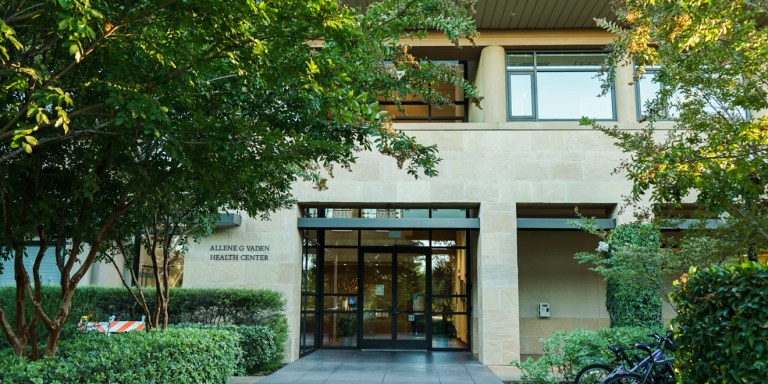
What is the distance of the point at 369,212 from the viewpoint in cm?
1708

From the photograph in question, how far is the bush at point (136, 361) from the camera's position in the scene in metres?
5.65

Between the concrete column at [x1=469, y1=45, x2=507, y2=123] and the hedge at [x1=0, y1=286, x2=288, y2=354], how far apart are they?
7.11 metres

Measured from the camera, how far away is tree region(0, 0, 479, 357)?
202 inches

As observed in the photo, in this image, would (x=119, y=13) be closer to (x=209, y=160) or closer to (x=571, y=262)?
(x=209, y=160)

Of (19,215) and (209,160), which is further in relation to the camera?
(19,215)

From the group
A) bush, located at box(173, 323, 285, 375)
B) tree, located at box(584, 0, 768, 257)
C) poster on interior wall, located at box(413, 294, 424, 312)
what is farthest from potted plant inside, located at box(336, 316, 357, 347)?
tree, located at box(584, 0, 768, 257)

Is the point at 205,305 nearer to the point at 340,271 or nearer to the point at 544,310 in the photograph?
the point at 340,271

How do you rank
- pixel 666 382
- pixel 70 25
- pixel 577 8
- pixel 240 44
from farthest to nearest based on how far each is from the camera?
pixel 577 8 → pixel 666 382 → pixel 240 44 → pixel 70 25

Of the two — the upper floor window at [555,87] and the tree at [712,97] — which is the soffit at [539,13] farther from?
the tree at [712,97]

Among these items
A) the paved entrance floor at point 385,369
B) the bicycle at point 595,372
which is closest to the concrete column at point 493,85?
the paved entrance floor at point 385,369

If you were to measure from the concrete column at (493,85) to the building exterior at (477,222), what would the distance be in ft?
0.11

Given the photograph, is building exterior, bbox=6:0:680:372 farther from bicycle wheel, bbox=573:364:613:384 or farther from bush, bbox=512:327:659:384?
bicycle wheel, bbox=573:364:613:384

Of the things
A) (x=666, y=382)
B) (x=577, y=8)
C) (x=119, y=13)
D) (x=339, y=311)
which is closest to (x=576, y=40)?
(x=577, y=8)

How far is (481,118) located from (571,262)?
16.0ft
